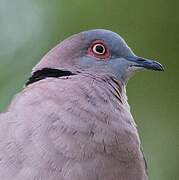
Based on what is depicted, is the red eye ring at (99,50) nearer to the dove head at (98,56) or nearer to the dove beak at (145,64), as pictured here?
the dove head at (98,56)

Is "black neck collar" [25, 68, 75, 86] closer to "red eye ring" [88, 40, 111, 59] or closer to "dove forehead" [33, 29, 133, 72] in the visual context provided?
"dove forehead" [33, 29, 133, 72]

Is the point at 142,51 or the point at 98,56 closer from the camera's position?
the point at 98,56

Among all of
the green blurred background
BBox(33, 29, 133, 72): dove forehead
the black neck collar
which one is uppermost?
BBox(33, 29, 133, 72): dove forehead

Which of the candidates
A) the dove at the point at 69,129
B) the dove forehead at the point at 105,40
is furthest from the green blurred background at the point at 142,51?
the dove at the point at 69,129

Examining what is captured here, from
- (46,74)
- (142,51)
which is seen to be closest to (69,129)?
(46,74)

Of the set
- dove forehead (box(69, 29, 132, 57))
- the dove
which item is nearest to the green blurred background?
dove forehead (box(69, 29, 132, 57))

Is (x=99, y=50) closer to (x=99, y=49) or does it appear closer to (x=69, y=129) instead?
(x=99, y=49)
